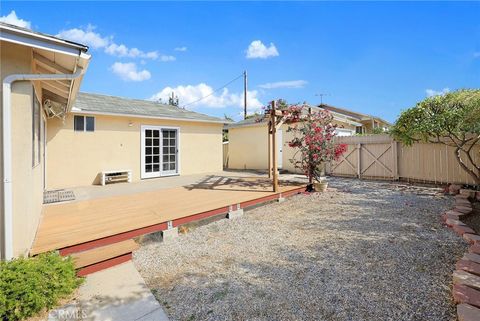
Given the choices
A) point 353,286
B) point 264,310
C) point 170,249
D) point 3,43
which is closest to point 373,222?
point 353,286

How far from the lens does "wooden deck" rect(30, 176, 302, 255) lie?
11.6 feet

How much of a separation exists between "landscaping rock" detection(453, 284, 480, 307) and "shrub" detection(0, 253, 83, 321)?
385cm

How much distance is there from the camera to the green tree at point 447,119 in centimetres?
641

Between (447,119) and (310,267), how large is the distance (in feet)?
21.5

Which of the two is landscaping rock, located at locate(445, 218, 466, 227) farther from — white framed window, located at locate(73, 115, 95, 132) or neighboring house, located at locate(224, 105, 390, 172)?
white framed window, located at locate(73, 115, 95, 132)

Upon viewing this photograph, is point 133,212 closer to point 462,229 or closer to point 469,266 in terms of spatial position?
point 469,266

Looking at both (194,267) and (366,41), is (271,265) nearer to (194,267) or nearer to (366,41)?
(194,267)

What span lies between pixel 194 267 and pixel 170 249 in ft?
2.53

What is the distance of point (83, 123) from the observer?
335 inches

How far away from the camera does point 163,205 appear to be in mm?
5395

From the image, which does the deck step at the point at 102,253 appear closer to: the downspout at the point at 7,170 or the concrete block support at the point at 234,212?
the downspout at the point at 7,170

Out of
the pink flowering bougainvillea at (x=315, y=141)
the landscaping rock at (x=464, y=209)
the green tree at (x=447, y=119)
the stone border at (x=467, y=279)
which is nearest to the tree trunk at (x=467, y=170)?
the green tree at (x=447, y=119)

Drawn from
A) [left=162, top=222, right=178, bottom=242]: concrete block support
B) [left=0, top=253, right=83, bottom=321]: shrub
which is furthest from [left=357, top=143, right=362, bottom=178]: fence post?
[left=0, top=253, right=83, bottom=321]: shrub

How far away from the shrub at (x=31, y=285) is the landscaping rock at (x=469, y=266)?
14.3 feet
